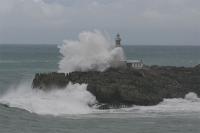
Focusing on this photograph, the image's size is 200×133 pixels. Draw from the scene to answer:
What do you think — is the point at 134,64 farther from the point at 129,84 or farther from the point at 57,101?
the point at 57,101

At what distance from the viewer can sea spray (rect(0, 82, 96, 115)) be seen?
41094 mm

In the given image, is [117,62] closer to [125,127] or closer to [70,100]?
[70,100]

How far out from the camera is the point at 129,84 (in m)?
43.9

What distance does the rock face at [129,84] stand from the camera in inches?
1664

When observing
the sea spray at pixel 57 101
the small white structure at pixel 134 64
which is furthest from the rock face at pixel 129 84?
the small white structure at pixel 134 64

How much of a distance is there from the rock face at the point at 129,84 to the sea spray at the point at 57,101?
586 millimetres

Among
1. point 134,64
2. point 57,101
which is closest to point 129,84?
point 57,101

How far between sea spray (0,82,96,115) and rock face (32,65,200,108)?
0.59 m

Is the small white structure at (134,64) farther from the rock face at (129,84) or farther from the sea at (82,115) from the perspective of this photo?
the sea at (82,115)

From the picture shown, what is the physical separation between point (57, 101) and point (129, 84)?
572 cm

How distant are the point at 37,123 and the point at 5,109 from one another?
19.9 feet

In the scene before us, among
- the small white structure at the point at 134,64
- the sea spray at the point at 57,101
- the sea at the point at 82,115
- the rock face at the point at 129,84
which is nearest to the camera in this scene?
the sea at the point at 82,115

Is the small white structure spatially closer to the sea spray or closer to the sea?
the sea

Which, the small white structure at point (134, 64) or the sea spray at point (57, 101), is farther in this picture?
the small white structure at point (134, 64)
